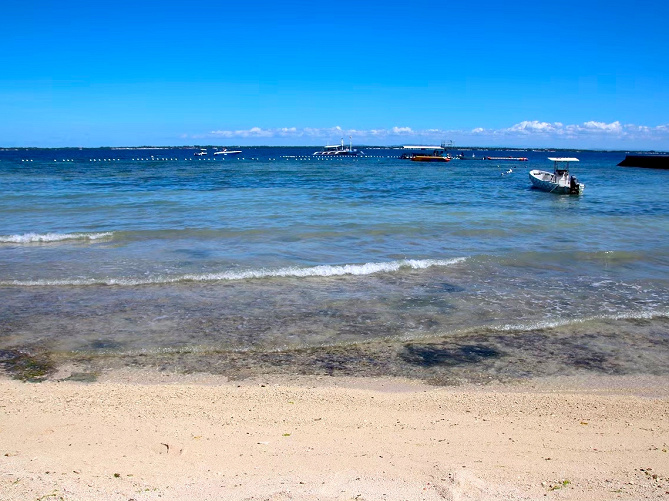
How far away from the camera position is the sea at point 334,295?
28.1 feet

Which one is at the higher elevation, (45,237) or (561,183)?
(561,183)

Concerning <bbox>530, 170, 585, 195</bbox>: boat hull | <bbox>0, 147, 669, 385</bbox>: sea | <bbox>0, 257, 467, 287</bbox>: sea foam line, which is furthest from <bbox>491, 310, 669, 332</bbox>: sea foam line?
<bbox>530, 170, 585, 195</bbox>: boat hull

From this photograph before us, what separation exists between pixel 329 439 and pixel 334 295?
20.5ft

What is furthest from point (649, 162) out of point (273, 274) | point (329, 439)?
point (329, 439)

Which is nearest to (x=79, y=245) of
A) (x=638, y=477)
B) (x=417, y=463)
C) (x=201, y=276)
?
(x=201, y=276)

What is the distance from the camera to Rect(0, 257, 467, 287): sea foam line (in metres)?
13.1

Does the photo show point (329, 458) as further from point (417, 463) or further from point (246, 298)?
point (246, 298)

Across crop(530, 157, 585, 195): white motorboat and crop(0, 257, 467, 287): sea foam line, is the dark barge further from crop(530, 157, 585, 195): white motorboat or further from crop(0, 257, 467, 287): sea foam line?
crop(0, 257, 467, 287): sea foam line

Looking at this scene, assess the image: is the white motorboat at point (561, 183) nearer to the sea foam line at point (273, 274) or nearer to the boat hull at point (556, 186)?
the boat hull at point (556, 186)

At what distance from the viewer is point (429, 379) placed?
780cm

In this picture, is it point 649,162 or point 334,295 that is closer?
point 334,295

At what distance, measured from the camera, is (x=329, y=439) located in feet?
19.5

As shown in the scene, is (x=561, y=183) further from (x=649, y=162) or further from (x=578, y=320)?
(x=649, y=162)

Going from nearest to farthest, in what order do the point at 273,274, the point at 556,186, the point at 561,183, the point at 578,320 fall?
1. the point at 578,320
2. the point at 273,274
3. the point at 561,183
4. the point at 556,186
